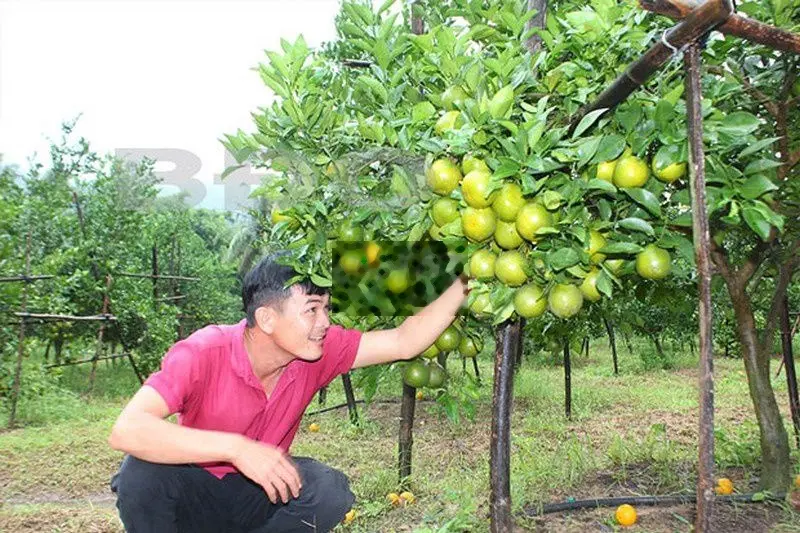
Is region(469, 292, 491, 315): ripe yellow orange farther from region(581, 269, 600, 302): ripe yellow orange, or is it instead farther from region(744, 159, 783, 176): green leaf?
region(744, 159, 783, 176): green leaf

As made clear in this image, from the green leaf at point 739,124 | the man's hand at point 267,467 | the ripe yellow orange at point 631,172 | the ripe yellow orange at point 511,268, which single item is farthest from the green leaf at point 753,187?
the man's hand at point 267,467

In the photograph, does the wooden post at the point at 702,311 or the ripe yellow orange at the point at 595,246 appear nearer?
the wooden post at the point at 702,311

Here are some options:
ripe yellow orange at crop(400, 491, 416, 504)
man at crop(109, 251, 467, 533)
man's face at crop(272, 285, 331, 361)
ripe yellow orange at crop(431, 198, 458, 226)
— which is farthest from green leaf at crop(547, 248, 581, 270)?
→ ripe yellow orange at crop(400, 491, 416, 504)

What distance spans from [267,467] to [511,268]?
3.04ft

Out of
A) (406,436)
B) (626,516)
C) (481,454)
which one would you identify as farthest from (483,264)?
(481,454)

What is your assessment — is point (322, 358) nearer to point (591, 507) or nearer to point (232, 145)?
point (232, 145)

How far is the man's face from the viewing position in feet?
8.08

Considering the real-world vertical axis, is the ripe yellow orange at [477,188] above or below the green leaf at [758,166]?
below

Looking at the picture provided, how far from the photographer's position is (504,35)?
2.25 m

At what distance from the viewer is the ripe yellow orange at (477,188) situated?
5.64 feet

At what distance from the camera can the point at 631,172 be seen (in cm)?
166

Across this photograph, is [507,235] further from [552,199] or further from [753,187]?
[753,187]

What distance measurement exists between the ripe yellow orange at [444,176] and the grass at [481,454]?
1.85 meters

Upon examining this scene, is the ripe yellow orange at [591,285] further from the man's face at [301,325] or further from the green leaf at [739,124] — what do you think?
the man's face at [301,325]
